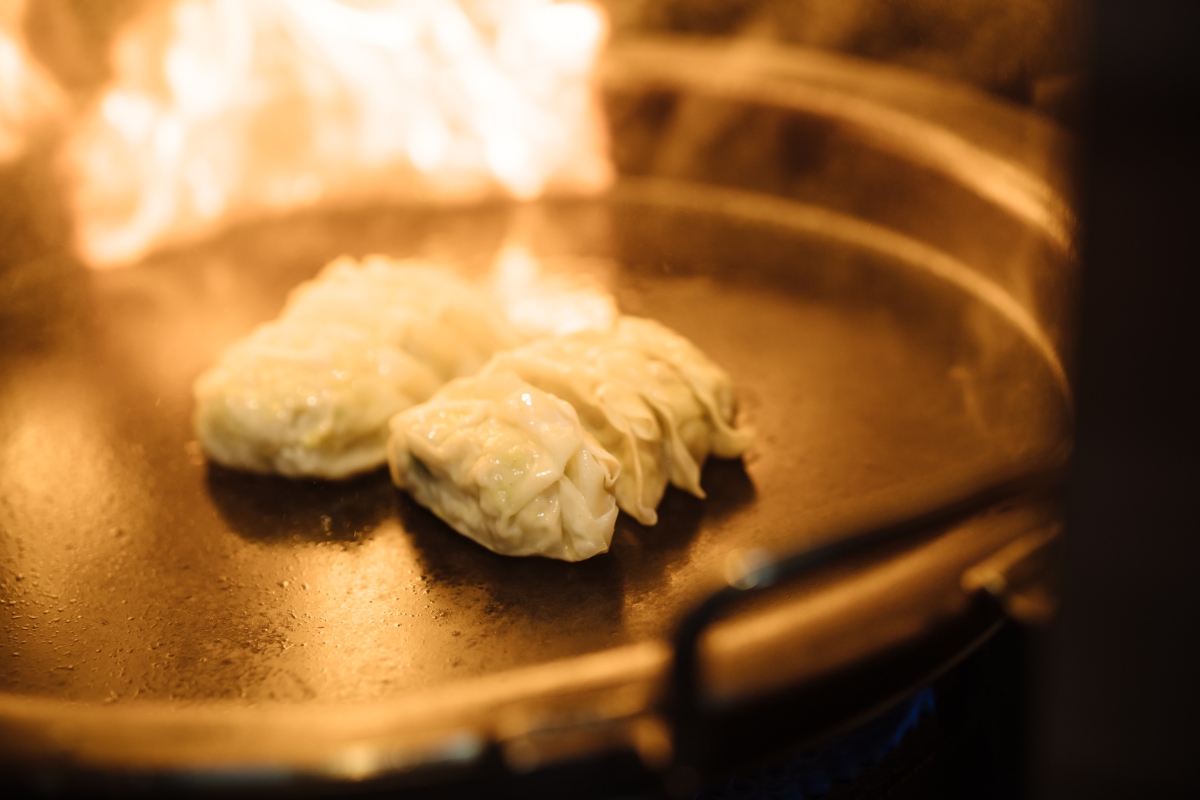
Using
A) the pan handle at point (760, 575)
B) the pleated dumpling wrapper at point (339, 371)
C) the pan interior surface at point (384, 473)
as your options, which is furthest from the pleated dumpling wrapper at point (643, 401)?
the pan handle at point (760, 575)

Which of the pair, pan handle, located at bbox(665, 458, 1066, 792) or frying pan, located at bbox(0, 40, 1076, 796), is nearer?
pan handle, located at bbox(665, 458, 1066, 792)

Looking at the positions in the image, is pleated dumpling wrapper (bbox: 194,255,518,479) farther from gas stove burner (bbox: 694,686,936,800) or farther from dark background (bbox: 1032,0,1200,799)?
dark background (bbox: 1032,0,1200,799)

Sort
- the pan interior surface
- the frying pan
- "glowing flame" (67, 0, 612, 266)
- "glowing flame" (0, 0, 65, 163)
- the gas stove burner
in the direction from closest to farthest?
1. the frying pan
2. the gas stove burner
3. the pan interior surface
4. "glowing flame" (0, 0, 65, 163)
5. "glowing flame" (67, 0, 612, 266)

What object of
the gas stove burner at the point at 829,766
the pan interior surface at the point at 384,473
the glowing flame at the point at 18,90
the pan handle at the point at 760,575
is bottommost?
the gas stove burner at the point at 829,766

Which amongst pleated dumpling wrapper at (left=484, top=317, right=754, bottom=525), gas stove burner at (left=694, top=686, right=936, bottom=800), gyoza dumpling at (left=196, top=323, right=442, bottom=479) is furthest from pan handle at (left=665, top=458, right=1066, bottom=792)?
gyoza dumpling at (left=196, top=323, right=442, bottom=479)

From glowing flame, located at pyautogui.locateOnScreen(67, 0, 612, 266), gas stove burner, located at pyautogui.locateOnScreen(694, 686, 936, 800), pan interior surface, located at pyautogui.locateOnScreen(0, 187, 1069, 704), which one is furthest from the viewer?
glowing flame, located at pyautogui.locateOnScreen(67, 0, 612, 266)

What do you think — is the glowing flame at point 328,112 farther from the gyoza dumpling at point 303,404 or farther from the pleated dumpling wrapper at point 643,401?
the pleated dumpling wrapper at point 643,401

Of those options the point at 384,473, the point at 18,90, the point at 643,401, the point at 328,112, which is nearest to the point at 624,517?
the point at 643,401
